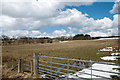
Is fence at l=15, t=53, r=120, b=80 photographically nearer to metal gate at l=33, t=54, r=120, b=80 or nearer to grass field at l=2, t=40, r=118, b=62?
metal gate at l=33, t=54, r=120, b=80

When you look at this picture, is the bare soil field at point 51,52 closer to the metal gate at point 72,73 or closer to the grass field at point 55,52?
the grass field at point 55,52

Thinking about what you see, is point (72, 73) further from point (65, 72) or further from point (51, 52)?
point (51, 52)

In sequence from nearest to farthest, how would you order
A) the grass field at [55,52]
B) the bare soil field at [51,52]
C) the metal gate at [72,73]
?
the metal gate at [72,73]
the bare soil field at [51,52]
the grass field at [55,52]

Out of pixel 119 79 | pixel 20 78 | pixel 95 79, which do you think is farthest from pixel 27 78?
pixel 119 79

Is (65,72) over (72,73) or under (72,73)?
under

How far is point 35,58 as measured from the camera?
5258 mm

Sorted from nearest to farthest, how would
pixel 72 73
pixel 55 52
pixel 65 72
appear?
pixel 72 73
pixel 65 72
pixel 55 52

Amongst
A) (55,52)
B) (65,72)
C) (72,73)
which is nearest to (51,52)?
(55,52)

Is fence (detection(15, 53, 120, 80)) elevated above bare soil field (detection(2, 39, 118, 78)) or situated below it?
above

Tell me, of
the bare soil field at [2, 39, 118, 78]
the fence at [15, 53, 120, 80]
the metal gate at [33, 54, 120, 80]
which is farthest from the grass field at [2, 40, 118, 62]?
the metal gate at [33, 54, 120, 80]

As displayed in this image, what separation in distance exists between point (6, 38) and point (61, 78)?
50.1 meters

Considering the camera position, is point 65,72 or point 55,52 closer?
point 65,72

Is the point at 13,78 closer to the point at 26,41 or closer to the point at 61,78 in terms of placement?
the point at 61,78

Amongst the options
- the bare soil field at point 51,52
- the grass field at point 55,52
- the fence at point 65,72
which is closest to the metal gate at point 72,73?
the fence at point 65,72
